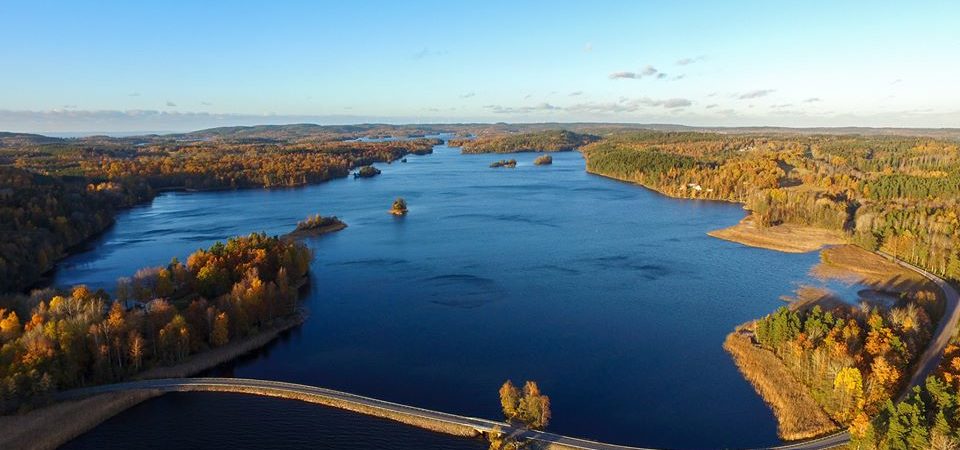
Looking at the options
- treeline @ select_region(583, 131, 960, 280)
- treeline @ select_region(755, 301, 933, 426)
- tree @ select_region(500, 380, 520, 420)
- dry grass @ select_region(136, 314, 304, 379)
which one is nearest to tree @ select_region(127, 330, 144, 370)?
dry grass @ select_region(136, 314, 304, 379)

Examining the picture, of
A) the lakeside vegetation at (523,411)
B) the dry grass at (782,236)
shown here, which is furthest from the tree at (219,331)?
the dry grass at (782,236)

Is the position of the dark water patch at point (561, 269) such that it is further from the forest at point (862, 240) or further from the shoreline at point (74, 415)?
the shoreline at point (74, 415)

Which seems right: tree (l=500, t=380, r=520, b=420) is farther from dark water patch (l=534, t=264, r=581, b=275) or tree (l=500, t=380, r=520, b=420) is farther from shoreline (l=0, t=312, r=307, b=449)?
dark water patch (l=534, t=264, r=581, b=275)

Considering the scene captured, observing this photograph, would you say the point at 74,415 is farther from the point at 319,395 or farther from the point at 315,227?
the point at 315,227

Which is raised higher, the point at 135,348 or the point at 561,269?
the point at 135,348

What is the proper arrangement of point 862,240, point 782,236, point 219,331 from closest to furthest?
point 219,331
point 862,240
point 782,236

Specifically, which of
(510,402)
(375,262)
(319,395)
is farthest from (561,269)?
(319,395)
